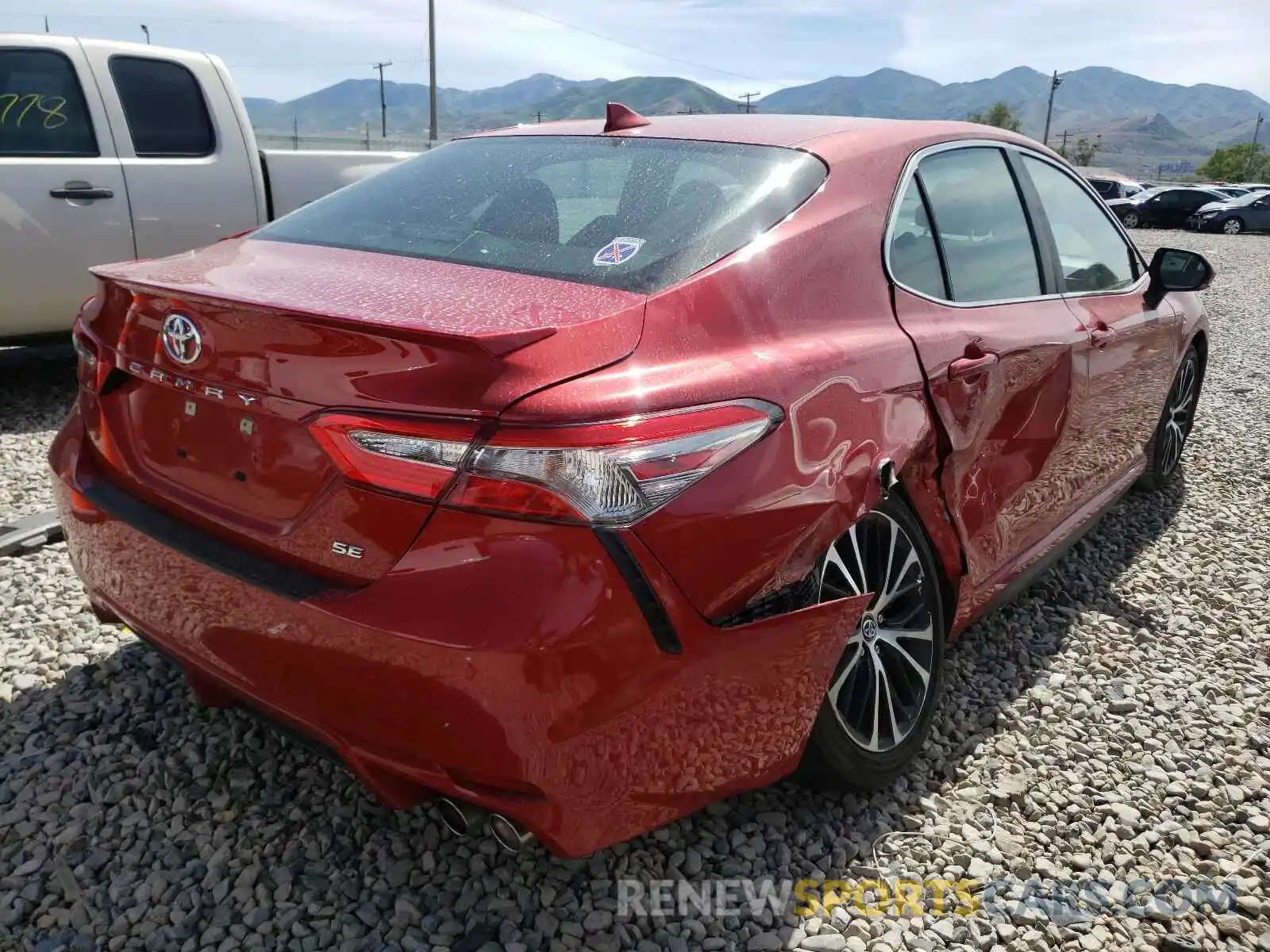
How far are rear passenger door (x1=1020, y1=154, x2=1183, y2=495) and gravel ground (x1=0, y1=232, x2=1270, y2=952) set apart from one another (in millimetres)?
705

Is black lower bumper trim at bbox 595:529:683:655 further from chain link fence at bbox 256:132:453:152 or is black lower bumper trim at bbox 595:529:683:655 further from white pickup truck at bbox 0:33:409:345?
chain link fence at bbox 256:132:453:152

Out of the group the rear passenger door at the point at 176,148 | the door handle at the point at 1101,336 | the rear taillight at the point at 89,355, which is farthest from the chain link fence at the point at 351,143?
the rear taillight at the point at 89,355

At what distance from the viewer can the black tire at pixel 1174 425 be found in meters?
4.69

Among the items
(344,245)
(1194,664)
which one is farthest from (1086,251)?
(344,245)

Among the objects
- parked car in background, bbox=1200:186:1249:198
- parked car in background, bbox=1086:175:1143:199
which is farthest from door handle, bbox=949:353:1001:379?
parked car in background, bbox=1086:175:1143:199

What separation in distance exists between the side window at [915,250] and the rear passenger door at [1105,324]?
2.86ft

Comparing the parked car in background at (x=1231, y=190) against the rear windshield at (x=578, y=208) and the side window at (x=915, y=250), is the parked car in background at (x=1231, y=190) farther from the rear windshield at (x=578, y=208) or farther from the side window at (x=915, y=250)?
the rear windshield at (x=578, y=208)

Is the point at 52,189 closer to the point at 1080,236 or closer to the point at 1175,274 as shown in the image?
the point at 1080,236

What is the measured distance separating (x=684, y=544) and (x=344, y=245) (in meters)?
1.21

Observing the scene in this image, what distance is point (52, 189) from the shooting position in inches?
211

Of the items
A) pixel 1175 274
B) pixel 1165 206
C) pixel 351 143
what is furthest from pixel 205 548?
pixel 351 143

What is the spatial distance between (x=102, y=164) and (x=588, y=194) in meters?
4.23

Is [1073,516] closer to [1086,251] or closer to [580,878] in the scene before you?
[1086,251]

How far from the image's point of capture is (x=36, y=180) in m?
5.31
